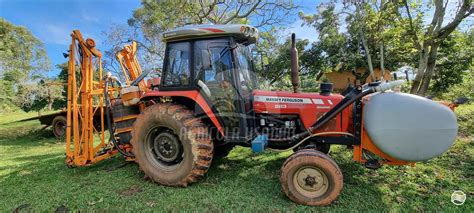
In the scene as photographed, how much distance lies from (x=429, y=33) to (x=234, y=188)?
7.00 meters

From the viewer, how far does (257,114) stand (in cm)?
395

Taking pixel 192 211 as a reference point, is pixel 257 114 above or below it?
above

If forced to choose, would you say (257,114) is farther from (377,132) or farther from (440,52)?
(440,52)

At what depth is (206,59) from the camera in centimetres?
380

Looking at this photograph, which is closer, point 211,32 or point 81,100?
point 211,32

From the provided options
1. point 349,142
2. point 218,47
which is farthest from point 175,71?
point 349,142

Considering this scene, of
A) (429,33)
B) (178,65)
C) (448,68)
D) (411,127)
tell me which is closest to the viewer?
(411,127)

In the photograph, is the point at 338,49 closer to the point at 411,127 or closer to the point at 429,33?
the point at 429,33

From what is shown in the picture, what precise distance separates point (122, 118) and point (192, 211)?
225cm

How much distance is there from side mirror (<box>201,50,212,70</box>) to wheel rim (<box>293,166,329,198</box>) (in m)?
1.86

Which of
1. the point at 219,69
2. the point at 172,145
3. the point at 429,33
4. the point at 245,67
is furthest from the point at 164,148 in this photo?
the point at 429,33

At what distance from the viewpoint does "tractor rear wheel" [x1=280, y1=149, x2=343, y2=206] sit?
315 centimetres

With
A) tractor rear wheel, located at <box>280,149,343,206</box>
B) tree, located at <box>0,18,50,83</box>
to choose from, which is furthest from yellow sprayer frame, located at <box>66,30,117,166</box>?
tree, located at <box>0,18,50,83</box>

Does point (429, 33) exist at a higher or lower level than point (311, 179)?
higher
